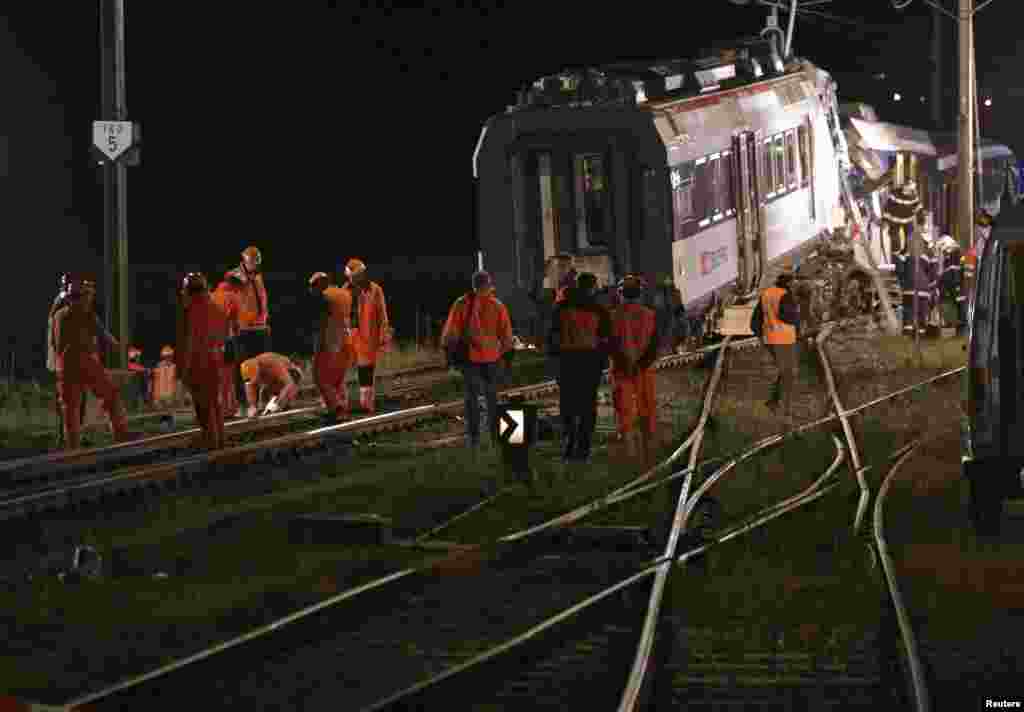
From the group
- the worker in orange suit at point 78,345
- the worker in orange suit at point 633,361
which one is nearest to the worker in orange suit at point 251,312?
the worker in orange suit at point 78,345

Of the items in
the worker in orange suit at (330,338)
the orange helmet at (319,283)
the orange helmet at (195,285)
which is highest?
the orange helmet at (195,285)

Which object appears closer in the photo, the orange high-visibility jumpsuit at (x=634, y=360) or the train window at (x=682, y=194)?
the orange high-visibility jumpsuit at (x=634, y=360)

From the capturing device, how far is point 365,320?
2022 centimetres

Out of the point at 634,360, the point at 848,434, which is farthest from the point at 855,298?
the point at 634,360

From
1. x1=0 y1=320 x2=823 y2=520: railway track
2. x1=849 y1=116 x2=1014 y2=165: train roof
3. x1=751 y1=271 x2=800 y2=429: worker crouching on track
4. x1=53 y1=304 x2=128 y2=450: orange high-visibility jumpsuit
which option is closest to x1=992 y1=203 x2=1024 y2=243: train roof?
x1=0 y1=320 x2=823 y2=520: railway track

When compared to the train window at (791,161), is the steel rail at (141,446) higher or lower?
lower

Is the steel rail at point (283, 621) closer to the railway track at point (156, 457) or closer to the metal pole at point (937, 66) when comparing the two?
the railway track at point (156, 457)

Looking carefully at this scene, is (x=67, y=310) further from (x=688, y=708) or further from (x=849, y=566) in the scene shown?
(x=688, y=708)

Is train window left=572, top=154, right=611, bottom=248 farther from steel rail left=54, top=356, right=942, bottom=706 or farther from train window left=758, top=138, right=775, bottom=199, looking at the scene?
steel rail left=54, top=356, right=942, bottom=706

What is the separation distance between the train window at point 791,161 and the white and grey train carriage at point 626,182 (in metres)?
1.95

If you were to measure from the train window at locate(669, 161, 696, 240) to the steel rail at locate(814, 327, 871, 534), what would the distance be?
2.63 m

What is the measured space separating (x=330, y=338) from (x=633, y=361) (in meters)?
3.60

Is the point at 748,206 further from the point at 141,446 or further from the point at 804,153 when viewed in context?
the point at 141,446

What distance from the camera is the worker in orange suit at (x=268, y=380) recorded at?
66.8 feet
